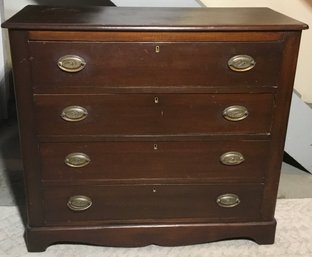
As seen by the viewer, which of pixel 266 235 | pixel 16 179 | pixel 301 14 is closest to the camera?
pixel 266 235

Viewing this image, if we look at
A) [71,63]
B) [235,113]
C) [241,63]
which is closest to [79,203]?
[71,63]

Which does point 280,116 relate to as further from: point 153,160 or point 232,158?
point 153,160

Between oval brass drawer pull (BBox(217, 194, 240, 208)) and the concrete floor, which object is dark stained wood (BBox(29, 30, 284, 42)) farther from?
the concrete floor

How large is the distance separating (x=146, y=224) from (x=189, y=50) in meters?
0.63

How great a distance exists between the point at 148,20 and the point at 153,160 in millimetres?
446

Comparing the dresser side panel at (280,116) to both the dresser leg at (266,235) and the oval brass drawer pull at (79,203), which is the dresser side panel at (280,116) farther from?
the oval brass drawer pull at (79,203)

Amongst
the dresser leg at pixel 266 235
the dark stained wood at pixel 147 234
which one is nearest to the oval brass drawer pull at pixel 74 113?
the dark stained wood at pixel 147 234

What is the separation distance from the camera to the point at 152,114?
4.44 feet

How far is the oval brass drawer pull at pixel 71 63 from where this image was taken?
1.26 metres

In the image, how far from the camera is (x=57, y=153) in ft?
4.57

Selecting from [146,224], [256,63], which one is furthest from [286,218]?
[256,63]

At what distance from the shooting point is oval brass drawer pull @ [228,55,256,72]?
1.29 meters

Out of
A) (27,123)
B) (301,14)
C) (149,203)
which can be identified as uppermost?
(301,14)

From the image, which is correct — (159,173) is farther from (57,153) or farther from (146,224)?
(57,153)
